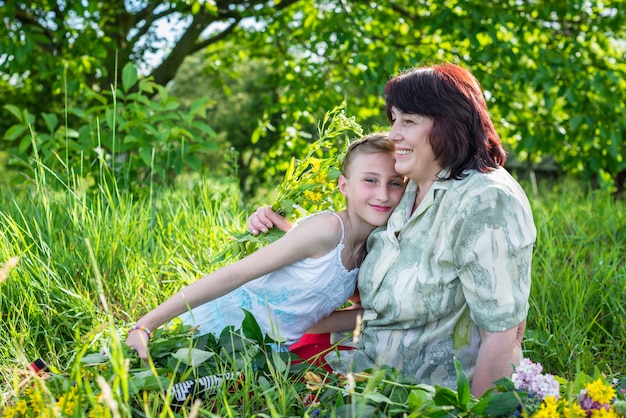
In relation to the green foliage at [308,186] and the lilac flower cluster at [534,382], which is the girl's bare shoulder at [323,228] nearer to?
the green foliage at [308,186]

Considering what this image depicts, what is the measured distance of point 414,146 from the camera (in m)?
2.19

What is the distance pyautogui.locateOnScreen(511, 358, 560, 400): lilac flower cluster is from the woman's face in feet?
2.45

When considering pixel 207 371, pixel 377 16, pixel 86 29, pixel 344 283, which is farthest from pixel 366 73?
pixel 207 371

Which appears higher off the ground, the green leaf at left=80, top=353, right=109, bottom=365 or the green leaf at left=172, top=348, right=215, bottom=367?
the green leaf at left=80, top=353, right=109, bottom=365

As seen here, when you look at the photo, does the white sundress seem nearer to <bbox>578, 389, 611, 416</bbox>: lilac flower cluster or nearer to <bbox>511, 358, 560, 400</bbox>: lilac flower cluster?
<bbox>511, 358, 560, 400</bbox>: lilac flower cluster

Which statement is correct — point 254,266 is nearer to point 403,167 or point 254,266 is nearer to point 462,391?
point 403,167

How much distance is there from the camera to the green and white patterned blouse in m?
2.02

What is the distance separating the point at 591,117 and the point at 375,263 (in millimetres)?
3783

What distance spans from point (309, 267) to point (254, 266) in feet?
0.69

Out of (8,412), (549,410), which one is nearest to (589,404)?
(549,410)

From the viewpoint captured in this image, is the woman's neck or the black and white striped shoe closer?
the black and white striped shoe

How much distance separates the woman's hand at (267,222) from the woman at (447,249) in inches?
16.5

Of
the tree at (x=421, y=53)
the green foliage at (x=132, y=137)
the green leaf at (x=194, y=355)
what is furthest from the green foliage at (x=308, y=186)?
the tree at (x=421, y=53)

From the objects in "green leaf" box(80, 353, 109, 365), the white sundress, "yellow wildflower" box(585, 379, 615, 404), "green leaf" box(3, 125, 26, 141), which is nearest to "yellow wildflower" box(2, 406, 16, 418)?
"green leaf" box(80, 353, 109, 365)
